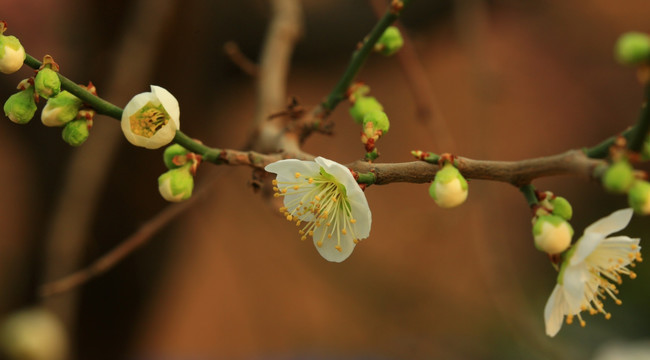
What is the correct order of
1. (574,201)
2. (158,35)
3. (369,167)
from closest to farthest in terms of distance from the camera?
(369,167)
(158,35)
(574,201)

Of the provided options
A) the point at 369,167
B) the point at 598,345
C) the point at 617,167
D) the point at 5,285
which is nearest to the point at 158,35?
the point at 5,285

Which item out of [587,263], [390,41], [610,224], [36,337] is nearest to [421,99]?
[390,41]

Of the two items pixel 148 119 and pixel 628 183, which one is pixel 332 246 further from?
pixel 628 183

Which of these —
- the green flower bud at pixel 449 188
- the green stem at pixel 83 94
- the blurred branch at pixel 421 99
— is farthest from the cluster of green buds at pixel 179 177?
the blurred branch at pixel 421 99

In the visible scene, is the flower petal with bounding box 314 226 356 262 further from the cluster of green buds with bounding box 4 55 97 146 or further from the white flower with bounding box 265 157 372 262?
the cluster of green buds with bounding box 4 55 97 146

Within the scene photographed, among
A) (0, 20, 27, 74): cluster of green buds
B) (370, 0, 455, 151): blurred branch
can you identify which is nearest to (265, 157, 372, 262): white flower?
(0, 20, 27, 74): cluster of green buds

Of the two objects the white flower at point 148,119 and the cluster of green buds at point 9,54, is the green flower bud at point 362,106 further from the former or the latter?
the cluster of green buds at point 9,54

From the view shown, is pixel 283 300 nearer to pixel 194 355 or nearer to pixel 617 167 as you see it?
pixel 194 355
